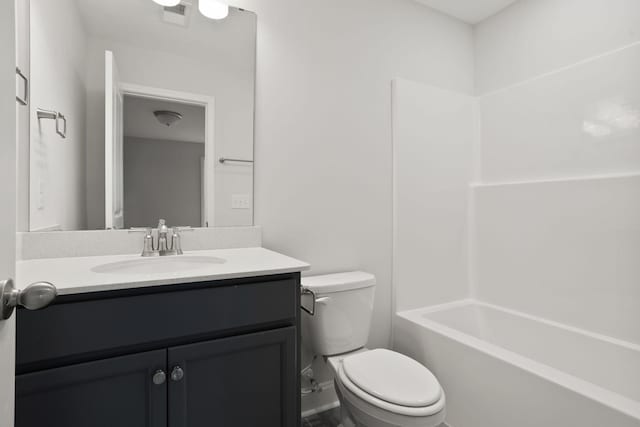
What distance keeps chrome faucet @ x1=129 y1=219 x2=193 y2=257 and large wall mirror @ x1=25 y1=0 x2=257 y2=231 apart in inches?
2.2

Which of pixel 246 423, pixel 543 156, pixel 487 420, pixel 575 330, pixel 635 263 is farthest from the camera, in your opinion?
pixel 543 156

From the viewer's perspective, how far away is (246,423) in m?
1.10

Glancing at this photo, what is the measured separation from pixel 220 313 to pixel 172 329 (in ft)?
0.46

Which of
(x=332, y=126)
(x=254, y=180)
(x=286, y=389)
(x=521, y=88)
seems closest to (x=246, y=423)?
(x=286, y=389)

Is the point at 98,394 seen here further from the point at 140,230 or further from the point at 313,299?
the point at 313,299

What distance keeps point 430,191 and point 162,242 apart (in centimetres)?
159

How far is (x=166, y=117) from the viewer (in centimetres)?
151

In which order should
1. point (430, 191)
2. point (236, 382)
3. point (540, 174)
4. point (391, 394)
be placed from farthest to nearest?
point (430, 191) < point (540, 174) < point (391, 394) < point (236, 382)

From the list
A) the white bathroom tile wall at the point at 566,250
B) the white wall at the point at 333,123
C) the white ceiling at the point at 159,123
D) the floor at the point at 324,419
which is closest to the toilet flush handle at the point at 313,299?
the white wall at the point at 333,123

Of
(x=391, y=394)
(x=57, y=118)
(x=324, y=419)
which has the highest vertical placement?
(x=57, y=118)

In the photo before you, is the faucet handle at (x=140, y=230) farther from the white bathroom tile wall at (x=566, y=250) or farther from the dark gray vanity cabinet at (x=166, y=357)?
the white bathroom tile wall at (x=566, y=250)

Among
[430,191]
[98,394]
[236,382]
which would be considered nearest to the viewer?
[98,394]

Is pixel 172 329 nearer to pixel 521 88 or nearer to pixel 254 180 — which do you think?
pixel 254 180

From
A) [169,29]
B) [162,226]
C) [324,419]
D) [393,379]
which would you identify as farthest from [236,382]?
[169,29]
